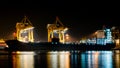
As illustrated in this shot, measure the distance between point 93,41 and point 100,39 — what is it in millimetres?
3638

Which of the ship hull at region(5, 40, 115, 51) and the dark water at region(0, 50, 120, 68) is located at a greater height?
the ship hull at region(5, 40, 115, 51)

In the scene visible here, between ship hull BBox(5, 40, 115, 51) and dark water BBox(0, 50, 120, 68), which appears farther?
ship hull BBox(5, 40, 115, 51)

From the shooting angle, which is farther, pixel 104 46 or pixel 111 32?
pixel 111 32

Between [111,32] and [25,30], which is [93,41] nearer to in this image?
[111,32]

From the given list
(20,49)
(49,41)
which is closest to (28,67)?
(20,49)

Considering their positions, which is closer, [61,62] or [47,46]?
[61,62]

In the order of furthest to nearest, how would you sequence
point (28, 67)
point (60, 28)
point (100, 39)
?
point (100, 39) → point (60, 28) → point (28, 67)

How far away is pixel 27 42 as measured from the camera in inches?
6265

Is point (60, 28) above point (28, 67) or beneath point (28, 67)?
above

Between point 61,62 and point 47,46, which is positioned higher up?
point 47,46

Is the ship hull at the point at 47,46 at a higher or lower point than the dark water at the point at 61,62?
higher

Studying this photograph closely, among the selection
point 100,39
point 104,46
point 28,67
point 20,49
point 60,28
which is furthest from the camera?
point 100,39

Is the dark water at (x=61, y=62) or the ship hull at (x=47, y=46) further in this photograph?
the ship hull at (x=47, y=46)

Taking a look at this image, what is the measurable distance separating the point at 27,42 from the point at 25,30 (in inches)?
196
